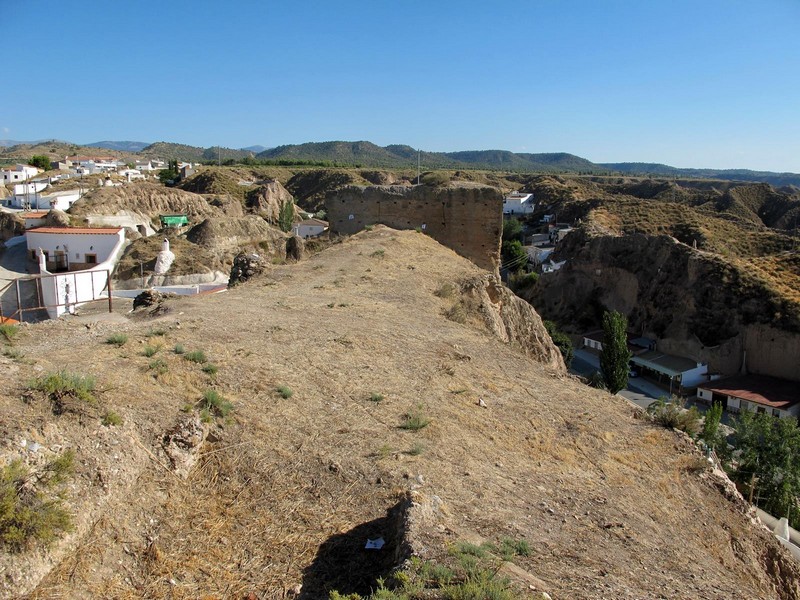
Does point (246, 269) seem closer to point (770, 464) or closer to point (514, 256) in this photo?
point (770, 464)

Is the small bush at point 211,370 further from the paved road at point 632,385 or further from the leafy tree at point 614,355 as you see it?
the paved road at point 632,385

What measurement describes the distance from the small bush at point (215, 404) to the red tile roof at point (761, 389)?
27.0 meters

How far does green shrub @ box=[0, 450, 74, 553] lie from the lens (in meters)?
3.49

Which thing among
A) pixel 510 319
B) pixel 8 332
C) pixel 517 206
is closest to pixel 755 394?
pixel 510 319

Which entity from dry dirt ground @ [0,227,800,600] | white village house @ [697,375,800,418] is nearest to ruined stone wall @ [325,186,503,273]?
dry dirt ground @ [0,227,800,600]

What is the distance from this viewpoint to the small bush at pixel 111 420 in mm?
4734

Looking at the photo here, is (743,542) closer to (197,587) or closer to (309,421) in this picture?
(309,421)

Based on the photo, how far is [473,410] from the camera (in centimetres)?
704

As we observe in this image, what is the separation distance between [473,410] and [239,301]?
493 centimetres

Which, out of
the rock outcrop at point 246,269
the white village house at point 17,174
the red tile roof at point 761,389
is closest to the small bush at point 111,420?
the rock outcrop at point 246,269

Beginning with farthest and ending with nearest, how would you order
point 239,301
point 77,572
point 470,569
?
point 239,301
point 77,572
point 470,569

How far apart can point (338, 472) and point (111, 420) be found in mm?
1939

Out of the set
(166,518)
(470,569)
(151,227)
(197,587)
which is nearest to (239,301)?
(166,518)

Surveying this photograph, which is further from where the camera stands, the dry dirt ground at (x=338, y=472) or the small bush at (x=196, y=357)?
the small bush at (x=196, y=357)
